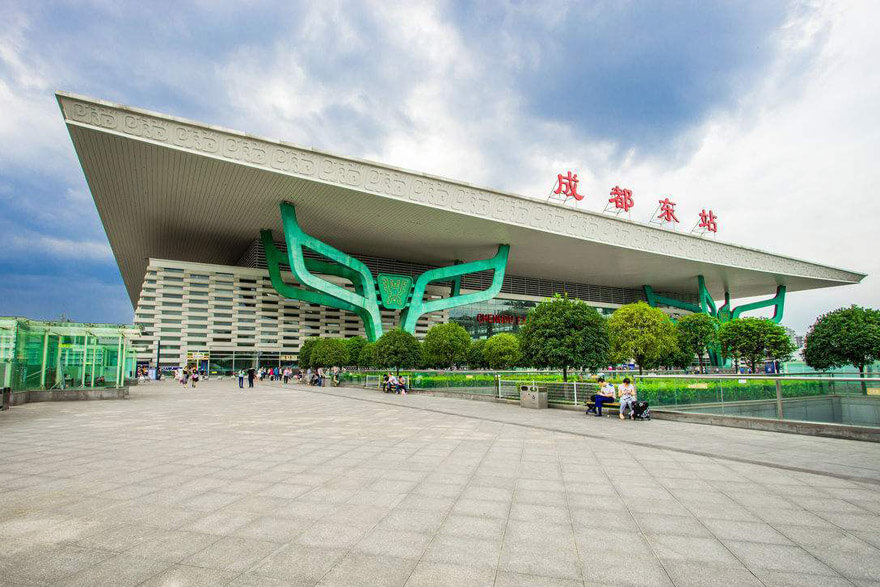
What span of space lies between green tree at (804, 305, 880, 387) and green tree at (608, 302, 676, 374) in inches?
300

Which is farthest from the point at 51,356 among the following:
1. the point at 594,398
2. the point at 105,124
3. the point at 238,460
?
the point at 594,398

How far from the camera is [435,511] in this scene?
4582 millimetres

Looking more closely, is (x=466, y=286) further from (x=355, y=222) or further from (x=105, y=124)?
(x=105, y=124)

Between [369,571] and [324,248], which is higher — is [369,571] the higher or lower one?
the lower one

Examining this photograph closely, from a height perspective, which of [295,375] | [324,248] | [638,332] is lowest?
[295,375]

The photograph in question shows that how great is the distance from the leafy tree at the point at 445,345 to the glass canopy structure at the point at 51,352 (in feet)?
65.0

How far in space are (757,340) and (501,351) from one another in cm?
1889

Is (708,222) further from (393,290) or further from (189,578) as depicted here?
(189,578)

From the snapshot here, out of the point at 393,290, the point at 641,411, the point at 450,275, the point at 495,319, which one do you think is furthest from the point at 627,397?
the point at 495,319

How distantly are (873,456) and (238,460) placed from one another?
31.7 feet

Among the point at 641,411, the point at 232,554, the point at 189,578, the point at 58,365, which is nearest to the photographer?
the point at 189,578

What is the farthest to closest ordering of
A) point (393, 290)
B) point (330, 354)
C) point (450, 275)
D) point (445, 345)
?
point (450, 275) → point (393, 290) → point (330, 354) → point (445, 345)

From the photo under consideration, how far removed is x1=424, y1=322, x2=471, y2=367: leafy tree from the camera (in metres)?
35.6

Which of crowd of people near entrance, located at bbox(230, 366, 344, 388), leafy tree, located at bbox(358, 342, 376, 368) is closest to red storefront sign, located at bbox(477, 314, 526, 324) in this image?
crowd of people near entrance, located at bbox(230, 366, 344, 388)
